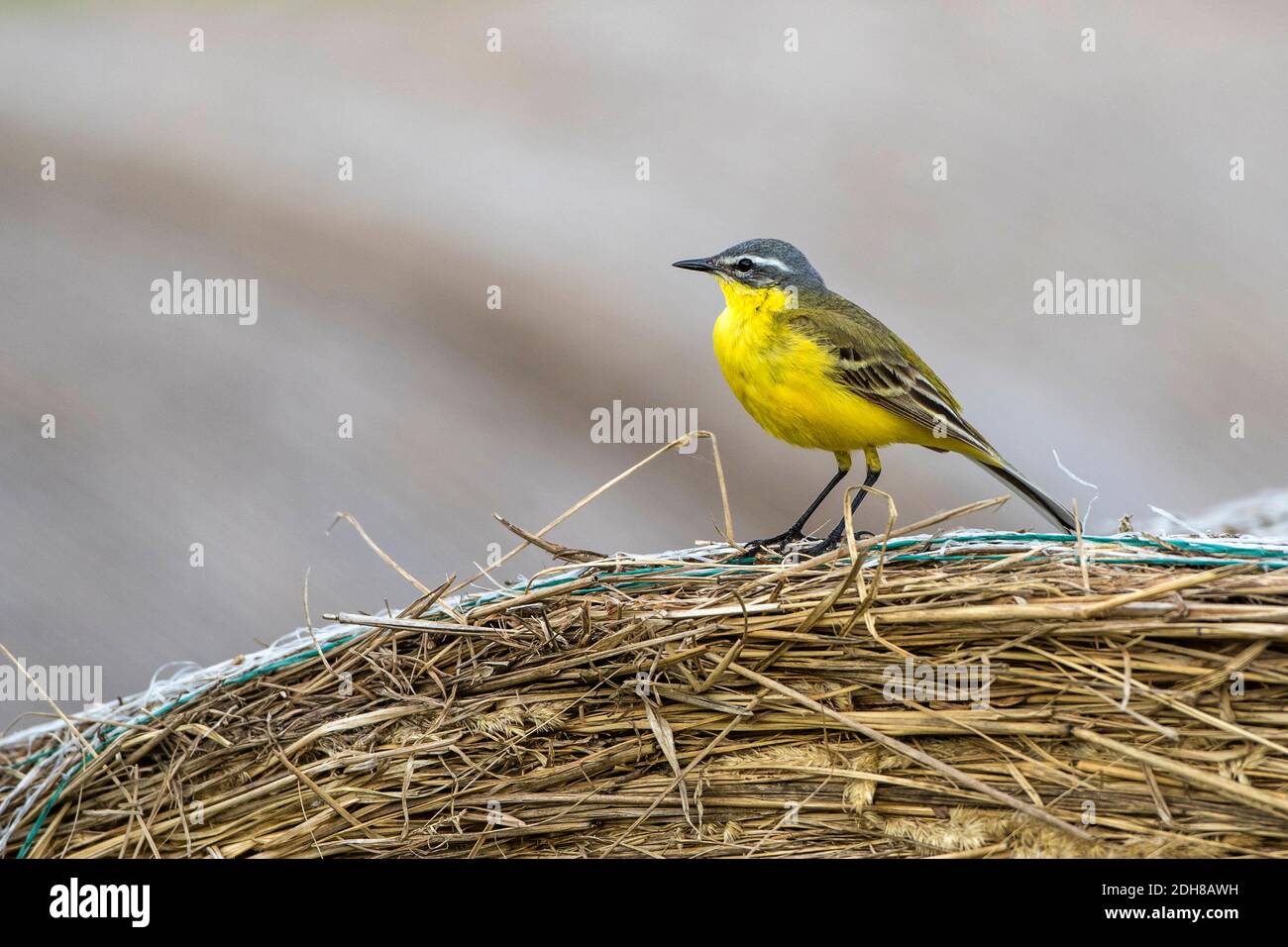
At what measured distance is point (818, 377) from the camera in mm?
4004

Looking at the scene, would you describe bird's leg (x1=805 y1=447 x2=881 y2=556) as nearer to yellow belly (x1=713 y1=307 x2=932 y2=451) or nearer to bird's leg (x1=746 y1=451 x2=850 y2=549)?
bird's leg (x1=746 y1=451 x2=850 y2=549)

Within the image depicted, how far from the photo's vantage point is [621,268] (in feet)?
26.9

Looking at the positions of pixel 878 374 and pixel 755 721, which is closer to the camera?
pixel 755 721

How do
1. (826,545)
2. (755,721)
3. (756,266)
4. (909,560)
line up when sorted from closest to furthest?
(755,721) < (909,560) < (826,545) < (756,266)

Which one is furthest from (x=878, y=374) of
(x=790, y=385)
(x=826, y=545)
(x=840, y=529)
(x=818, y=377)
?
(x=826, y=545)

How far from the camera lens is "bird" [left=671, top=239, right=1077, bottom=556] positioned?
13.1 feet

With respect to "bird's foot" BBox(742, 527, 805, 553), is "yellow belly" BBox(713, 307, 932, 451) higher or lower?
higher

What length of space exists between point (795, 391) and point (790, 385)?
0.03 meters

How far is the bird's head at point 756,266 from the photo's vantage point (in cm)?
428

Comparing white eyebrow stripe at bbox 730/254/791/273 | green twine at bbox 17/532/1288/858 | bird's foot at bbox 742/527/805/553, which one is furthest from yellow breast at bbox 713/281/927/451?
green twine at bbox 17/532/1288/858

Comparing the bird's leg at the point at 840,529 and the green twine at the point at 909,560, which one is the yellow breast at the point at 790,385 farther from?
the green twine at the point at 909,560

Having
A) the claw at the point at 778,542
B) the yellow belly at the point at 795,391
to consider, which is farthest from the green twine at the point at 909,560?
the yellow belly at the point at 795,391

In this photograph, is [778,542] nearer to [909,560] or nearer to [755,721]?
[909,560]
